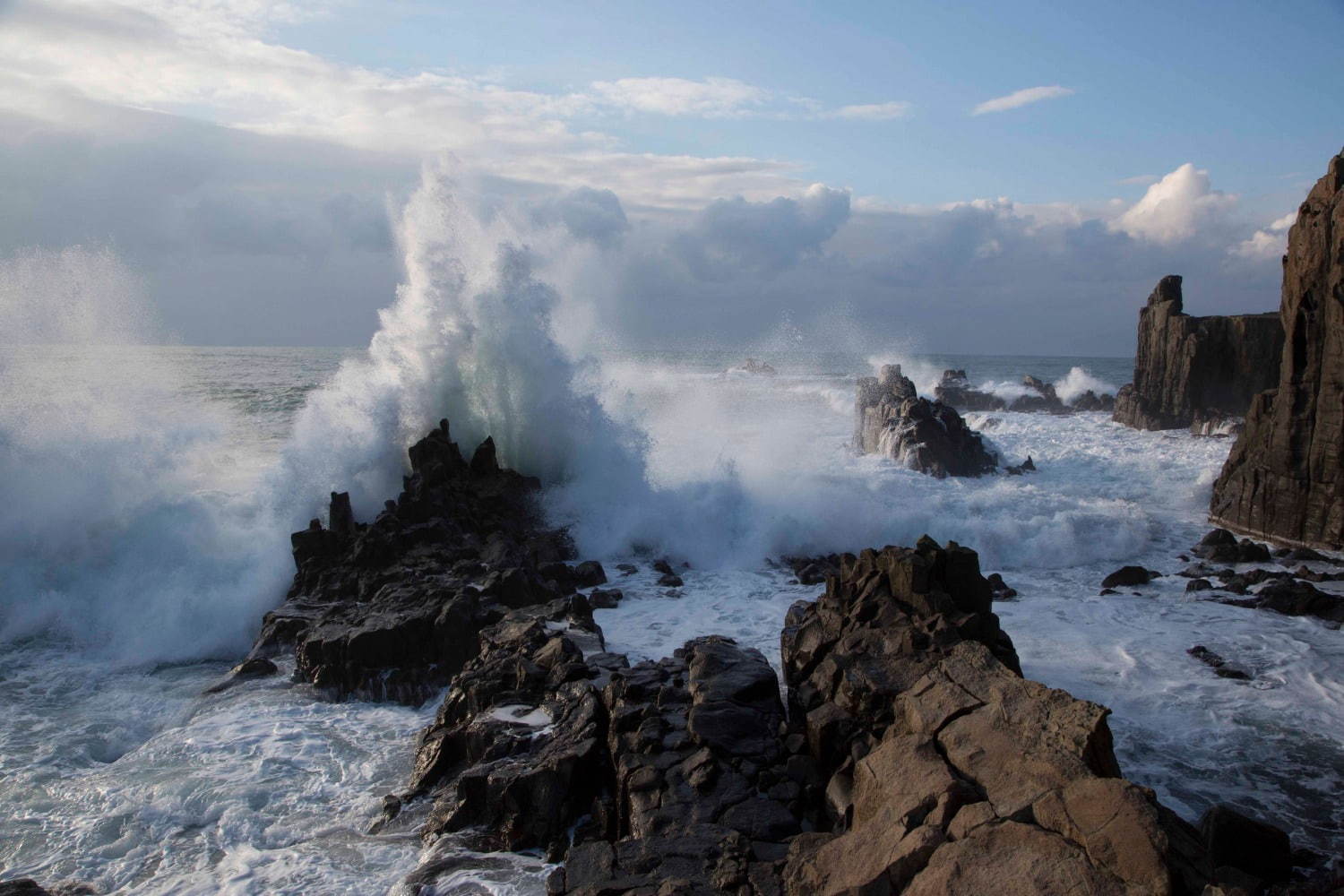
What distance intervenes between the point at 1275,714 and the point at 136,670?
52.1 feet

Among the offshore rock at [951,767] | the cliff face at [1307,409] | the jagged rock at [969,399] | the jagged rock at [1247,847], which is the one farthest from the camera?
the jagged rock at [969,399]

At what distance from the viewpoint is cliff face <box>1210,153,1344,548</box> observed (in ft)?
56.7

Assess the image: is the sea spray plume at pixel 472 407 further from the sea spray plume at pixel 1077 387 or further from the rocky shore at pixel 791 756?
the sea spray plume at pixel 1077 387

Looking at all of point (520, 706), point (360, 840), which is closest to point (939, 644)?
point (520, 706)

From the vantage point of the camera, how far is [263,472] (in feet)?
60.5

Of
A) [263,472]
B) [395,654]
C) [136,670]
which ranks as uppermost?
[263,472]

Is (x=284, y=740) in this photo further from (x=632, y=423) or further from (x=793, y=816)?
(x=632, y=423)

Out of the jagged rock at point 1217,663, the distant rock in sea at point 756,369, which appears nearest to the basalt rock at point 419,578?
the jagged rock at point 1217,663

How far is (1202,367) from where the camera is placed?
33000mm

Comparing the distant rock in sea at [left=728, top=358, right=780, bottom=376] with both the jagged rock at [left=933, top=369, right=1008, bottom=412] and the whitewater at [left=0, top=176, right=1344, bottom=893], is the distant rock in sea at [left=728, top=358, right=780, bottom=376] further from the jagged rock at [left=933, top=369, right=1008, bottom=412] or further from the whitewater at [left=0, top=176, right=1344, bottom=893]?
the whitewater at [left=0, top=176, right=1344, bottom=893]

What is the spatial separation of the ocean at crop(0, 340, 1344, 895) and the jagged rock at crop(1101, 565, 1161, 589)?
26cm

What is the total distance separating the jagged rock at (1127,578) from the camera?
618 inches

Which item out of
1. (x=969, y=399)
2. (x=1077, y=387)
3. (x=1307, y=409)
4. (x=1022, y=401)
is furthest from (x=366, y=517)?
(x=1077, y=387)

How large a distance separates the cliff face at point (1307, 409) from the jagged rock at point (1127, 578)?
5.01m
